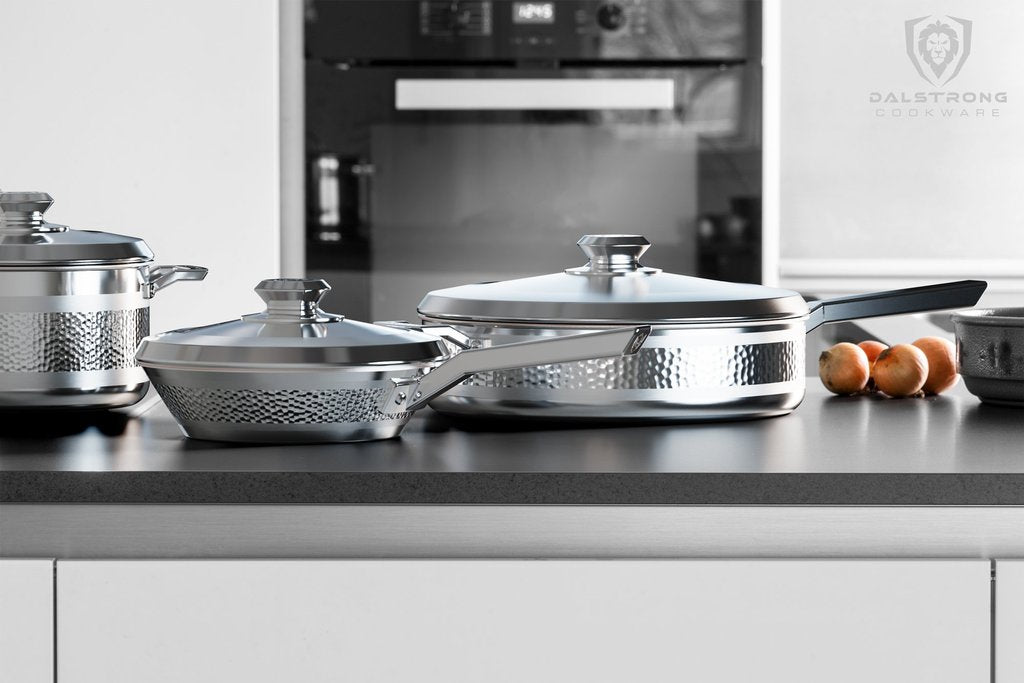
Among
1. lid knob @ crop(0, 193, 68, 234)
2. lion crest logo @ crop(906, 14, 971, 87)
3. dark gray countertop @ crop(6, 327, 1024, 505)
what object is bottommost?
dark gray countertop @ crop(6, 327, 1024, 505)

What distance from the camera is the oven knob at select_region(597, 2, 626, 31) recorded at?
259cm

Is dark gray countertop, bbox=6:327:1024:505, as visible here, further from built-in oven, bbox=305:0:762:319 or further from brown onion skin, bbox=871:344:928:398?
built-in oven, bbox=305:0:762:319

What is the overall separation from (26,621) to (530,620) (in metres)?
0.33

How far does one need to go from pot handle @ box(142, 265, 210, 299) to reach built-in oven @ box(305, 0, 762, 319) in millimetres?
1462

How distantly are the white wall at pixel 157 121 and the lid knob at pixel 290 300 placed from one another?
5.47ft

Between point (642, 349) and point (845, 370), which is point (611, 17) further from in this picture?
point (642, 349)

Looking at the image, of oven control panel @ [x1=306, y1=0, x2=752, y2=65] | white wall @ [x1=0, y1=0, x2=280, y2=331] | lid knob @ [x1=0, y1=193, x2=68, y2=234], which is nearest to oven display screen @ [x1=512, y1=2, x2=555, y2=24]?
oven control panel @ [x1=306, y1=0, x2=752, y2=65]

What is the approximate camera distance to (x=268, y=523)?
849mm

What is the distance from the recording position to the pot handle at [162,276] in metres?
1.08

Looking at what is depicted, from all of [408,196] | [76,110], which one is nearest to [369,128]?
[408,196]

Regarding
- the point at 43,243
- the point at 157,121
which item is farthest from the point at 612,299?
the point at 157,121

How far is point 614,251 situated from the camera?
3.57 ft

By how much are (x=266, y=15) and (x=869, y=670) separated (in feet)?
6.72

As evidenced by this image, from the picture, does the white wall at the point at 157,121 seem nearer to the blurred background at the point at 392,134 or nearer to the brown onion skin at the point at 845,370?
the blurred background at the point at 392,134
